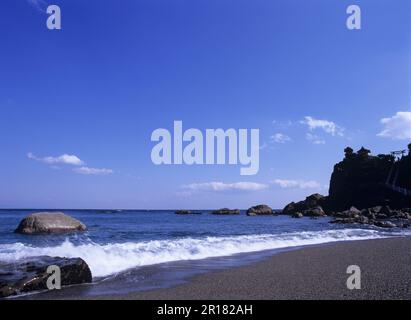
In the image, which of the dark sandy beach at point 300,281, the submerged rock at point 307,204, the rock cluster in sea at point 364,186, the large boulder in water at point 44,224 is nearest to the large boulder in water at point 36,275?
the dark sandy beach at point 300,281

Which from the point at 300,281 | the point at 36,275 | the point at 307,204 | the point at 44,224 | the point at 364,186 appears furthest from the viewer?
the point at 307,204

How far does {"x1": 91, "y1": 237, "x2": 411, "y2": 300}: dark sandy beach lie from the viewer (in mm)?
8188

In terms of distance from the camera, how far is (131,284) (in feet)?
32.2

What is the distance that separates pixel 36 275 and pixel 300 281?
670 cm

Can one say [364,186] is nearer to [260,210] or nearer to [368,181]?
[368,181]

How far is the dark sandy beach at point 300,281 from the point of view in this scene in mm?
8188

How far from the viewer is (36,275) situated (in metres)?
9.09

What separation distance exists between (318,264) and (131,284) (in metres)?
6.48

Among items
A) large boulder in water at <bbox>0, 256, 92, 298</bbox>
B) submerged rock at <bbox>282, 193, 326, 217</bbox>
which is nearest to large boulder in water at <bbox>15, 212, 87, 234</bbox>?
large boulder in water at <bbox>0, 256, 92, 298</bbox>

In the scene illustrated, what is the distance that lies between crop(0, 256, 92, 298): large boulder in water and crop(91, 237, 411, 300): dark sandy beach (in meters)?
1.88

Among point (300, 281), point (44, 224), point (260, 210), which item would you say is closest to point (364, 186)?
point (260, 210)

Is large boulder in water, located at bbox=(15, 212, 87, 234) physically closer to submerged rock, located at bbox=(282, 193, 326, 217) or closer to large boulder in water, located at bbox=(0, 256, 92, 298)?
large boulder in water, located at bbox=(0, 256, 92, 298)

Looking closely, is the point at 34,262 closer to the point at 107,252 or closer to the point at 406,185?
the point at 107,252

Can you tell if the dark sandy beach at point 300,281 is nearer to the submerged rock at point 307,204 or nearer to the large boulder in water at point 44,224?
the large boulder in water at point 44,224
